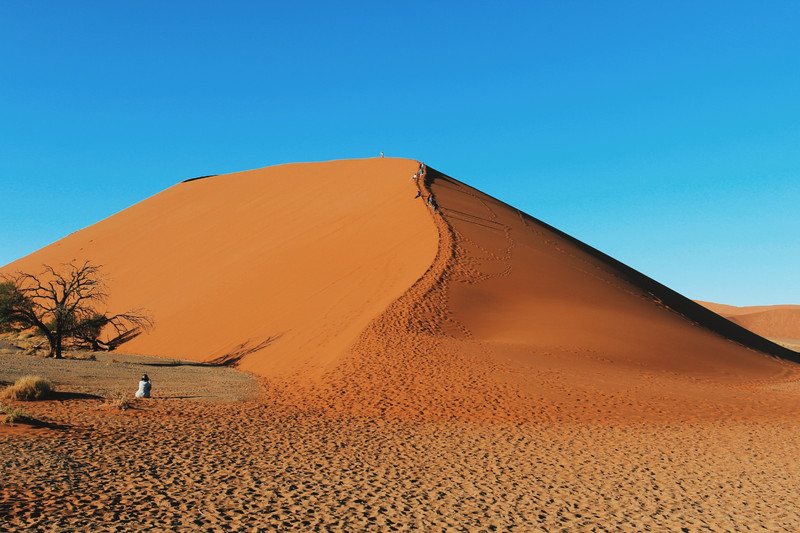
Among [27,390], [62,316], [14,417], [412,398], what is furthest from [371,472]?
[62,316]

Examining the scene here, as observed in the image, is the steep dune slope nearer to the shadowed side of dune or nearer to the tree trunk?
the shadowed side of dune

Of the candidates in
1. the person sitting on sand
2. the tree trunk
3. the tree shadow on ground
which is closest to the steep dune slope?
the tree shadow on ground

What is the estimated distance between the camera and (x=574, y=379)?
1645cm

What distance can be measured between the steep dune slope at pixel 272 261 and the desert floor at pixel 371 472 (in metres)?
6.97

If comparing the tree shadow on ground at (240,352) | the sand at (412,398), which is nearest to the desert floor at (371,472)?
the sand at (412,398)

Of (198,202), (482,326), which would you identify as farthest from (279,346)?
(198,202)

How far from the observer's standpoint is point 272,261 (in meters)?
29.7

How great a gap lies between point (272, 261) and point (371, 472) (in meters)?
22.4

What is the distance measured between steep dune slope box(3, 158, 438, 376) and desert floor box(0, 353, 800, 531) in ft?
22.9

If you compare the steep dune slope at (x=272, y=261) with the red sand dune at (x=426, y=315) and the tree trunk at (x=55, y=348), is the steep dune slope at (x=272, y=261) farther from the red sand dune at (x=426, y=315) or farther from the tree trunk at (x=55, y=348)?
the tree trunk at (x=55, y=348)

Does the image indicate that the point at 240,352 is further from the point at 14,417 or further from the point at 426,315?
the point at 14,417

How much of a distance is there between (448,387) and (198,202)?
42639 millimetres

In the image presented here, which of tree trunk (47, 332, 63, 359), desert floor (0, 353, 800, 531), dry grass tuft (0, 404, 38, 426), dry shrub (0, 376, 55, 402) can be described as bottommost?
desert floor (0, 353, 800, 531)

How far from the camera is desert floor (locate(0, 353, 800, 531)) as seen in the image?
253 inches
